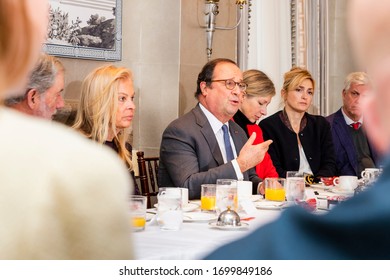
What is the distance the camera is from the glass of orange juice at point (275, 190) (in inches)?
124

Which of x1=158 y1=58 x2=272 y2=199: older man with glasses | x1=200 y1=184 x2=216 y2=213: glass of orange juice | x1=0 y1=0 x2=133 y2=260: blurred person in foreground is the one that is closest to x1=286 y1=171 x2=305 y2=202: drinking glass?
x1=158 y1=58 x2=272 y2=199: older man with glasses

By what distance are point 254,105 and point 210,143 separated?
3.11 feet

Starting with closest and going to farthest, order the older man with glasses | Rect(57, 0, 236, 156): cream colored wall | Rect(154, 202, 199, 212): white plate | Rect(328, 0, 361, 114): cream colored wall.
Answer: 1. Rect(154, 202, 199, 212): white plate
2. the older man with glasses
3. Rect(57, 0, 236, 156): cream colored wall
4. Rect(328, 0, 361, 114): cream colored wall

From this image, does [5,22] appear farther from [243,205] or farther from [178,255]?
[243,205]

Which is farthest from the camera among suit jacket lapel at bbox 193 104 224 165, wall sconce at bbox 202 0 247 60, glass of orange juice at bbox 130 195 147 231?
wall sconce at bbox 202 0 247 60

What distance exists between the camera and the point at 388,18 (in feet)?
1.39

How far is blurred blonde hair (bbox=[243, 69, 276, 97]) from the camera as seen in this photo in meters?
4.47

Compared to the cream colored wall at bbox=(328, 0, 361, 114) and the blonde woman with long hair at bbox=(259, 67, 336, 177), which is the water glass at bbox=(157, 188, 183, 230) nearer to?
the blonde woman with long hair at bbox=(259, 67, 336, 177)

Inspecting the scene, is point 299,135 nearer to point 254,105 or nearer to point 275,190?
point 254,105

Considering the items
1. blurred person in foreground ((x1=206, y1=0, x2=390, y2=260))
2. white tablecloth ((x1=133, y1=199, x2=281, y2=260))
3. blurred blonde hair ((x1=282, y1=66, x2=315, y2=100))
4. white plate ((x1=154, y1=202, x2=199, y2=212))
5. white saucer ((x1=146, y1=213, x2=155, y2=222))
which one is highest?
blurred blonde hair ((x1=282, y1=66, x2=315, y2=100))

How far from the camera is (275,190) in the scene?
3143 mm

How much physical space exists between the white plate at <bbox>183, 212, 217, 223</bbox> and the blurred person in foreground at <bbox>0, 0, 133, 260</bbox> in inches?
75.6

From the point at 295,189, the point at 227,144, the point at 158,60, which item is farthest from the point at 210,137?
the point at 158,60

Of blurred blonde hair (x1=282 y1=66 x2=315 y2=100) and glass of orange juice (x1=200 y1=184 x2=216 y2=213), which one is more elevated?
blurred blonde hair (x1=282 y1=66 x2=315 y2=100)
